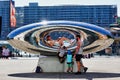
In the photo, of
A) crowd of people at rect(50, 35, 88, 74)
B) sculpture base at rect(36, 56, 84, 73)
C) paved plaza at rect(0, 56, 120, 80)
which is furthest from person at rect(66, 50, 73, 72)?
paved plaza at rect(0, 56, 120, 80)

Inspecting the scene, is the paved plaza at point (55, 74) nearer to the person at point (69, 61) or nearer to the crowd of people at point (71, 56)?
the crowd of people at point (71, 56)

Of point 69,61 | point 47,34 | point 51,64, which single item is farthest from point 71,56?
point 47,34

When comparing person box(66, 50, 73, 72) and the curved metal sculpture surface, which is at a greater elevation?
the curved metal sculpture surface

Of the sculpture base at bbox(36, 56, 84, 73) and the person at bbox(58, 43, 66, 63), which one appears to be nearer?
the person at bbox(58, 43, 66, 63)

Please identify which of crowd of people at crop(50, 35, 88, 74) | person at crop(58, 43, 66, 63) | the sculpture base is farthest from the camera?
the sculpture base

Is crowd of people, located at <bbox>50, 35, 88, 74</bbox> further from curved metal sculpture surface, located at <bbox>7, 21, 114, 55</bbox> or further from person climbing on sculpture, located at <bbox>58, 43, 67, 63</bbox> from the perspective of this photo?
curved metal sculpture surface, located at <bbox>7, 21, 114, 55</bbox>

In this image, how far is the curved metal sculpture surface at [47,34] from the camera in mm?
16719

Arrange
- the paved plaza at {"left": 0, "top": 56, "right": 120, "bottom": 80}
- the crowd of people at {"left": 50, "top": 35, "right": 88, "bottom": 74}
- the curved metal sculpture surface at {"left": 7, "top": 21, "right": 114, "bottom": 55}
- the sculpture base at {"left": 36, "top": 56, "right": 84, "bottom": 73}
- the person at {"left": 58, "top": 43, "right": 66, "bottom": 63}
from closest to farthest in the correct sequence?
the paved plaza at {"left": 0, "top": 56, "right": 120, "bottom": 80}, the curved metal sculpture surface at {"left": 7, "top": 21, "right": 114, "bottom": 55}, the crowd of people at {"left": 50, "top": 35, "right": 88, "bottom": 74}, the person at {"left": 58, "top": 43, "right": 66, "bottom": 63}, the sculpture base at {"left": 36, "top": 56, "right": 84, "bottom": 73}

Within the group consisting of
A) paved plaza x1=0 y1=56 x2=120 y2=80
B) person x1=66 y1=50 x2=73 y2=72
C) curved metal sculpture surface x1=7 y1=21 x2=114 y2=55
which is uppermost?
curved metal sculpture surface x1=7 y1=21 x2=114 y2=55

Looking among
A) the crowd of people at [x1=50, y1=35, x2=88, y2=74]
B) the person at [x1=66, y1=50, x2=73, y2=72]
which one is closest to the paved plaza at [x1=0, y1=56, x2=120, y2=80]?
the crowd of people at [x1=50, y1=35, x2=88, y2=74]

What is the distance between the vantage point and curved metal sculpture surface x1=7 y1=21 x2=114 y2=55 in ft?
54.9

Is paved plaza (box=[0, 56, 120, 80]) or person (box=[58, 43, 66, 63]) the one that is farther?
person (box=[58, 43, 66, 63])

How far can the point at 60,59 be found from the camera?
1800 cm

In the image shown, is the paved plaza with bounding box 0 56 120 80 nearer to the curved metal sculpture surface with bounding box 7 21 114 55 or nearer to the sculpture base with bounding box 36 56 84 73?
the sculpture base with bounding box 36 56 84 73
